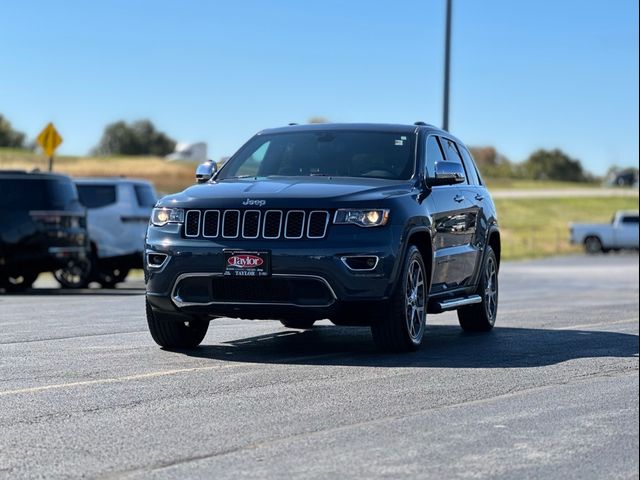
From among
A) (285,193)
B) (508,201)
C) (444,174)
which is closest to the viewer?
(285,193)

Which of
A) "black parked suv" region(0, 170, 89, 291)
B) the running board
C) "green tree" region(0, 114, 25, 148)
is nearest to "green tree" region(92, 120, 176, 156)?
"green tree" region(0, 114, 25, 148)

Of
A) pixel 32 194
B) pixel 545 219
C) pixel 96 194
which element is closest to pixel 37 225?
pixel 32 194

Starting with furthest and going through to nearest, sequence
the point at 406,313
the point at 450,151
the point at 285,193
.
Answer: the point at 450,151 < the point at 406,313 < the point at 285,193

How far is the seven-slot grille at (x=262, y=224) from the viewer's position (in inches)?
401

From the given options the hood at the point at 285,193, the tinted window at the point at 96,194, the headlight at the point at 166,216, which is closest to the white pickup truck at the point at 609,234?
the tinted window at the point at 96,194

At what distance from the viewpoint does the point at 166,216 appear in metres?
10.6

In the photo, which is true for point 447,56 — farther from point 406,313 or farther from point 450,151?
point 406,313

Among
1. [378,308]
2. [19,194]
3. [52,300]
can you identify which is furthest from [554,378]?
[19,194]

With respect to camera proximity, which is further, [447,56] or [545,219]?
[545,219]

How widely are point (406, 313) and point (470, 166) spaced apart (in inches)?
135

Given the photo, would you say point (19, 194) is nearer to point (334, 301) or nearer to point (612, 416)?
point (334, 301)

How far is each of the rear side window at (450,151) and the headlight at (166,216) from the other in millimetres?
3049

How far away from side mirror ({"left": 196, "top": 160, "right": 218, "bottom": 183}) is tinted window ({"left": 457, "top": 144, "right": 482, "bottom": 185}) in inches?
109

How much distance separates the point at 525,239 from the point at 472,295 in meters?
49.8
